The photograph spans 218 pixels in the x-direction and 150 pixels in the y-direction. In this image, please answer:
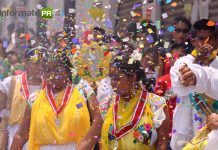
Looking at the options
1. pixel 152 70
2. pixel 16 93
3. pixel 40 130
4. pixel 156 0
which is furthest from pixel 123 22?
pixel 40 130

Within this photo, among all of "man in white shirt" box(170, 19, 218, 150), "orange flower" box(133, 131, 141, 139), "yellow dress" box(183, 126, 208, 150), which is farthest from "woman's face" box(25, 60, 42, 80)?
"yellow dress" box(183, 126, 208, 150)

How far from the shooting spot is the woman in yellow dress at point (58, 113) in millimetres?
5973

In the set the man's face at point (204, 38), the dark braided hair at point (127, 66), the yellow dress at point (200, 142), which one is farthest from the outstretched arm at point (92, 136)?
the yellow dress at point (200, 142)

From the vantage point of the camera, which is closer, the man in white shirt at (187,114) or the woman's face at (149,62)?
the man in white shirt at (187,114)

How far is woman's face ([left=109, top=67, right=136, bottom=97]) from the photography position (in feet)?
18.2

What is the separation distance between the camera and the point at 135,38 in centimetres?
762

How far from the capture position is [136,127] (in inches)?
213

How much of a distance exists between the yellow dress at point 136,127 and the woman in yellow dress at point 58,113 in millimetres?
327

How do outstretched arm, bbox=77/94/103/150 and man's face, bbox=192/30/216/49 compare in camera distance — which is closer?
outstretched arm, bbox=77/94/103/150

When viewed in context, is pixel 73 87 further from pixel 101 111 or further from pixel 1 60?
pixel 1 60

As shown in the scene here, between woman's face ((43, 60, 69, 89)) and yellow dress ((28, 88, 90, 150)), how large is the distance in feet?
0.70

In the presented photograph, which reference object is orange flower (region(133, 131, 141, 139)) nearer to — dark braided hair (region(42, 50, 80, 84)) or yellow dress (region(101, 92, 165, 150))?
yellow dress (region(101, 92, 165, 150))

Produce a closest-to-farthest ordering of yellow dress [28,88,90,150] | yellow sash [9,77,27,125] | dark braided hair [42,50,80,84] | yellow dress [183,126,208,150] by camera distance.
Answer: yellow dress [183,126,208,150] < yellow dress [28,88,90,150] < dark braided hair [42,50,80,84] < yellow sash [9,77,27,125]

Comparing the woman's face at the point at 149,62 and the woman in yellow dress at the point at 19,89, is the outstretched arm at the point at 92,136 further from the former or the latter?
the woman's face at the point at 149,62
